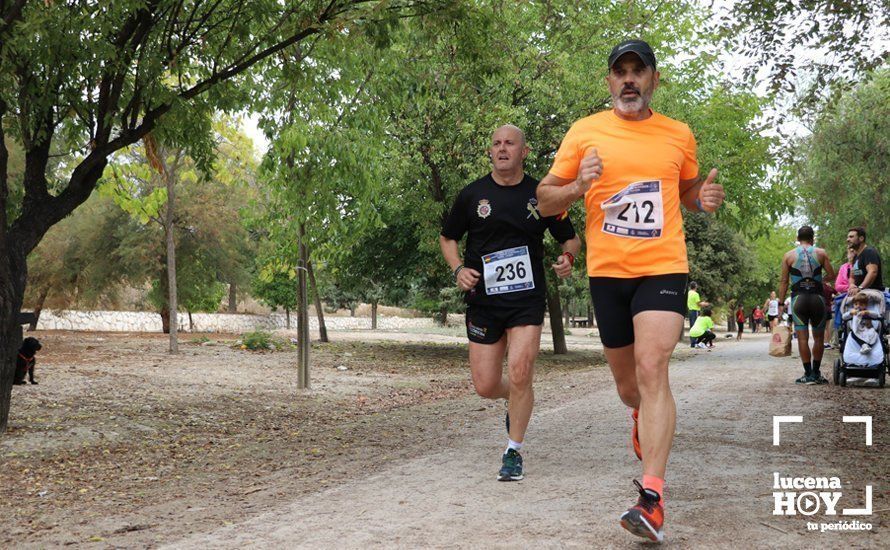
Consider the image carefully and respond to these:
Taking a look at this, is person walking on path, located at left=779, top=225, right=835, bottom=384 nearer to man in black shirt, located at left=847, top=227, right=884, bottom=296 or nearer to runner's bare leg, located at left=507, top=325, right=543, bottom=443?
man in black shirt, located at left=847, top=227, right=884, bottom=296

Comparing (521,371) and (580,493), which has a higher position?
(521,371)

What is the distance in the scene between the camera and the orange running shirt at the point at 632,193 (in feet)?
15.7

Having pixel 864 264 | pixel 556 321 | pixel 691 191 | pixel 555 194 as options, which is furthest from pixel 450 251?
pixel 556 321

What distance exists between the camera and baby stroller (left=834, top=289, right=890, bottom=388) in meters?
12.6

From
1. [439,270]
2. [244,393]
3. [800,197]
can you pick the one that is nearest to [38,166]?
[244,393]

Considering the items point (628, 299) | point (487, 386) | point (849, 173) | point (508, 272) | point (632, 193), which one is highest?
point (849, 173)

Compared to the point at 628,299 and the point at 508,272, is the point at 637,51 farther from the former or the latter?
the point at 508,272

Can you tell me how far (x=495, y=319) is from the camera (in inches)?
246

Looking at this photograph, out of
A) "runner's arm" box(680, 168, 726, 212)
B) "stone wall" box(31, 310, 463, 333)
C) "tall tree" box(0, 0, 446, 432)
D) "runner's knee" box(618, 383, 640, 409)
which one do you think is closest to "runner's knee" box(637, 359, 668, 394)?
"runner's knee" box(618, 383, 640, 409)

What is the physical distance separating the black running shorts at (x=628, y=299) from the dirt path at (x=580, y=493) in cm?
97

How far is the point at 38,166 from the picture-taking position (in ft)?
30.5

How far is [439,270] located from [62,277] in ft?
60.3

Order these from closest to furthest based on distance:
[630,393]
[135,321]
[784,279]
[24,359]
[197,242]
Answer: [630,393]
[24,359]
[784,279]
[197,242]
[135,321]

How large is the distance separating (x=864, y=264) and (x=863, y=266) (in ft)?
0.12
